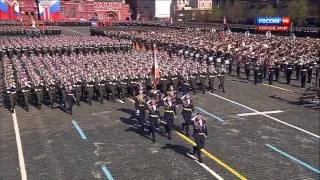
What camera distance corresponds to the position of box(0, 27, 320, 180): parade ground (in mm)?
14695

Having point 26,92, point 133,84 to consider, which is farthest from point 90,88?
point 26,92

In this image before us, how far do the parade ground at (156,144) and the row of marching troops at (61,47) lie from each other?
60.1 feet

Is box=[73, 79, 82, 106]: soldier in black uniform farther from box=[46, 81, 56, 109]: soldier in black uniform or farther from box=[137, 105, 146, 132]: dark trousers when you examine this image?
box=[137, 105, 146, 132]: dark trousers

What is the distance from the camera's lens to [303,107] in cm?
2394

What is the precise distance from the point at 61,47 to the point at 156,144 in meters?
26.6

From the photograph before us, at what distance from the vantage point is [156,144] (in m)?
17.5

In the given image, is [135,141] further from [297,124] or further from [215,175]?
[297,124]

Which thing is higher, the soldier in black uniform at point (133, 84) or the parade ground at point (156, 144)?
the soldier in black uniform at point (133, 84)

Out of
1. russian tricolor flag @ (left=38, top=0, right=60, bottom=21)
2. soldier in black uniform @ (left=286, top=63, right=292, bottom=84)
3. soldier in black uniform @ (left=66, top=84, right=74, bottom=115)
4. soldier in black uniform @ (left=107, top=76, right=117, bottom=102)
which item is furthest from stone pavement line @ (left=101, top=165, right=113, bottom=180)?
russian tricolor flag @ (left=38, top=0, right=60, bottom=21)

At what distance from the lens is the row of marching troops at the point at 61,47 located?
4066 centimetres

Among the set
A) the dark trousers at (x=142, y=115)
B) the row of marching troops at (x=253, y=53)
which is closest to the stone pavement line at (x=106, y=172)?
the dark trousers at (x=142, y=115)

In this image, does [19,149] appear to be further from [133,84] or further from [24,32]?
[24,32]

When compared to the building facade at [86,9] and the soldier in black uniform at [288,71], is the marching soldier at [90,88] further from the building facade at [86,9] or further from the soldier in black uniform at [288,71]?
the building facade at [86,9]

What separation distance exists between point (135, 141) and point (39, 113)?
7.05 m
